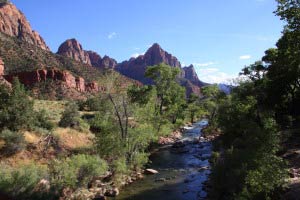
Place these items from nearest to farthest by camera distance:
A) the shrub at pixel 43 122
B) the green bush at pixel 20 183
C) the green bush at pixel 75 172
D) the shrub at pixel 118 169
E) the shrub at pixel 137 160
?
the green bush at pixel 20 183 < the green bush at pixel 75 172 < the shrub at pixel 118 169 < the shrub at pixel 137 160 < the shrub at pixel 43 122

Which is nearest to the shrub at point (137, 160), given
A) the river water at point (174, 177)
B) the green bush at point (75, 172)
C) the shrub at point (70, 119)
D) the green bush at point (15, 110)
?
the river water at point (174, 177)

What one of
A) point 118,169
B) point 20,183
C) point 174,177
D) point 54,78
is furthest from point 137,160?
point 54,78

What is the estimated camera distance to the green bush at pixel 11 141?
28078 millimetres

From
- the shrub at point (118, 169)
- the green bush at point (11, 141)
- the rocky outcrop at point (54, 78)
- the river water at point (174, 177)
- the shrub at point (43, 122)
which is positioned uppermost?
the rocky outcrop at point (54, 78)

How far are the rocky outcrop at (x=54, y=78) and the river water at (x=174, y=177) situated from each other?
65.9 meters

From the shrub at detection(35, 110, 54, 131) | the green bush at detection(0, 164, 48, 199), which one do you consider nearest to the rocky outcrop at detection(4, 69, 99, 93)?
the shrub at detection(35, 110, 54, 131)

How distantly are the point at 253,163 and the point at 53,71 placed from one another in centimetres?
9486

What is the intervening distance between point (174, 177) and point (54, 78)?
82.3 m

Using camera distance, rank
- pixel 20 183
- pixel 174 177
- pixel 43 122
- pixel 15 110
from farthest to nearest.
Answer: pixel 43 122, pixel 15 110, pixel 174 177, pixel 20 183

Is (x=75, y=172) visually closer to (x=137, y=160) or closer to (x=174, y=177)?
(x=137, y=160)

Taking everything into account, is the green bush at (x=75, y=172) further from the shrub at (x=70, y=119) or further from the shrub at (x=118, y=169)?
the shrub at (x=70, y=119)

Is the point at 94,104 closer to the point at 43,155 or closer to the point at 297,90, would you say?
the point at 43,155

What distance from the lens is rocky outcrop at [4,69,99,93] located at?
97.9 meters

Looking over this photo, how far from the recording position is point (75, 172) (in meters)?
22.2
